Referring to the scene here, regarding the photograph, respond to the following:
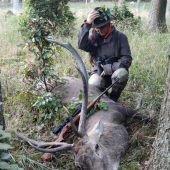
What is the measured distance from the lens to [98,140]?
2559mm

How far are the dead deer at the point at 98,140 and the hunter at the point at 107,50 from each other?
617 mm

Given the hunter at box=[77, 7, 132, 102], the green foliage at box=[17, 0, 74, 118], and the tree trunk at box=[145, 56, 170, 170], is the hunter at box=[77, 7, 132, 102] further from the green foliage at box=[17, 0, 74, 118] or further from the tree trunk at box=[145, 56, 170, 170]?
the tree trunk at box=[145, 56, 170, 170]

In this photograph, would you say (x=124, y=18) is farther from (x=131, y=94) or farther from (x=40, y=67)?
(x=40, y=67)

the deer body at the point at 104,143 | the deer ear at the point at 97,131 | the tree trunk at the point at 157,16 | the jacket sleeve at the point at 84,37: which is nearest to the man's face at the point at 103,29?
the jacket sleeve at the point at 84,37

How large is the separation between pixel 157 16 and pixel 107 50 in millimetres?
5068

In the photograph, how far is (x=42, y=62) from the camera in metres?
3.53

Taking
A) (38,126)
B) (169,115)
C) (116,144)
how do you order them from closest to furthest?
1. (169,115)
2. (116,144)
3. (38,126)

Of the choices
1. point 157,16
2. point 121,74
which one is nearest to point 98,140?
point 121,74

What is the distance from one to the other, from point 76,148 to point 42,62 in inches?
66.3

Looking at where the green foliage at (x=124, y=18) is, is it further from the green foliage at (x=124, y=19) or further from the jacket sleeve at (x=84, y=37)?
the jacket sleeve at (x=84, y=37)

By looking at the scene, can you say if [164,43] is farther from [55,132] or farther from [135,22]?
[55,132]

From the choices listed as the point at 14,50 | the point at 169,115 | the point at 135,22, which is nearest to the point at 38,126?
the point at 169,115

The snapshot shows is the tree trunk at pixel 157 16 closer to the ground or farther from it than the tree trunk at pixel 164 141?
farther from it

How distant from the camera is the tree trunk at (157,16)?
25.5 ft
